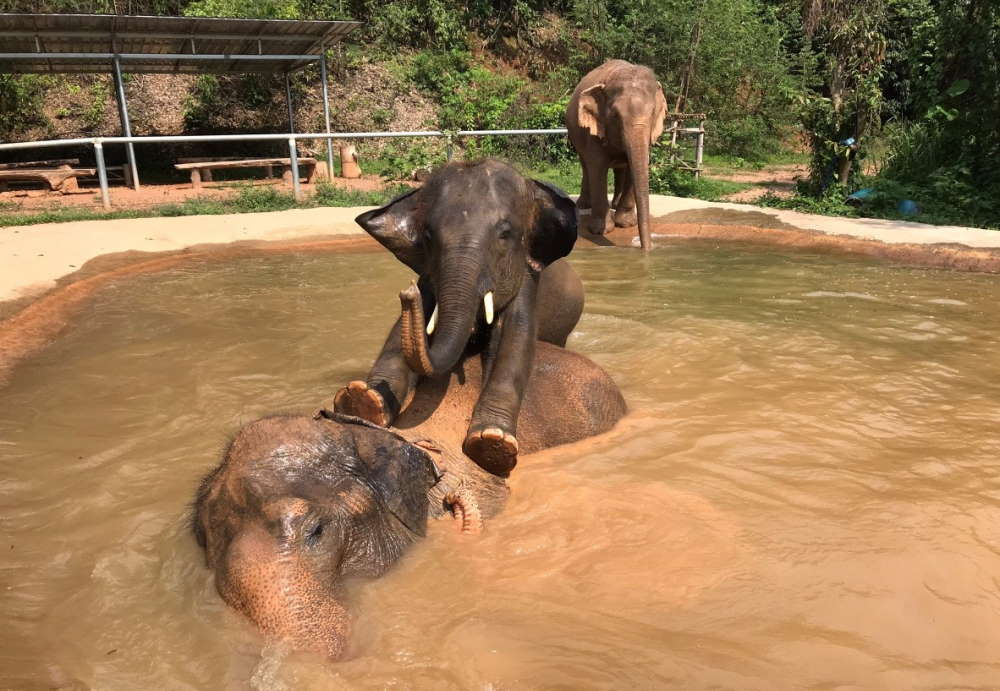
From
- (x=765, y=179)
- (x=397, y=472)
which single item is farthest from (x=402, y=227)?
(x=765, y=179)

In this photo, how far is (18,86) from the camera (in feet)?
61.8

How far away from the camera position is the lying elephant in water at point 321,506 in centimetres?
258

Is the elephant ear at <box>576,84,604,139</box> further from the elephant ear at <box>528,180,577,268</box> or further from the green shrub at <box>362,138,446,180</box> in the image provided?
the elephant ear at <box>528,180,577,268</box>

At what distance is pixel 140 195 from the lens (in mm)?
14789

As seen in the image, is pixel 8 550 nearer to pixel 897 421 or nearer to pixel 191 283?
pixel 897 421

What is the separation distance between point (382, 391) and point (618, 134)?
25.7 ft

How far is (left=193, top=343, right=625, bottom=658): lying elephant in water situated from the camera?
2578 mm

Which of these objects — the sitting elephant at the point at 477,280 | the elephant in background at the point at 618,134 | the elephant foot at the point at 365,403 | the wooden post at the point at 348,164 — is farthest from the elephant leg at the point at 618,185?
the elephant foot at the point at 365,403

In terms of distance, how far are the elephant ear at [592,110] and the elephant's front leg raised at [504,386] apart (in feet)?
23.7

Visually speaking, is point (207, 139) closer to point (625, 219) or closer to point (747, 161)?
point (625, 219)

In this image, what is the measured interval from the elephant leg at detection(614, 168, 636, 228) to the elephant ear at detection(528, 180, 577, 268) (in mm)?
7479

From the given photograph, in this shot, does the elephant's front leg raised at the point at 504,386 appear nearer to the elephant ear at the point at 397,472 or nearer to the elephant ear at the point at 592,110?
the elephant ear at the point at 397,472

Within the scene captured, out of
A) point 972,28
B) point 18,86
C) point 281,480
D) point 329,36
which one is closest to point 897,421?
point 281,480

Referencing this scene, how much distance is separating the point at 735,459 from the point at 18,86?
19.7 m
